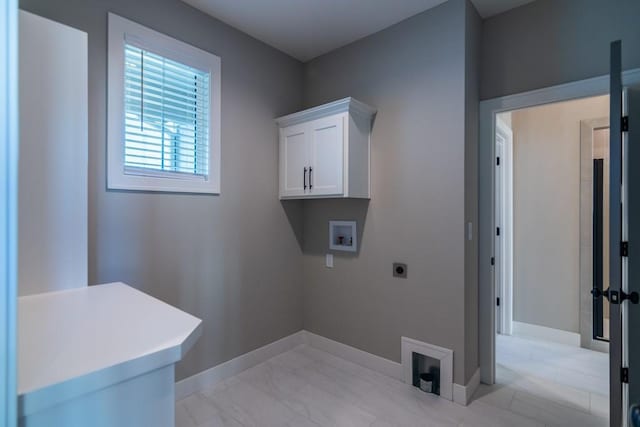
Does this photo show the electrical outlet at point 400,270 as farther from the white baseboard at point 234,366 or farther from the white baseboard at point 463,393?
the white baseboard at point 234,366

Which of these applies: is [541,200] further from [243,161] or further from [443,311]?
[243,161]

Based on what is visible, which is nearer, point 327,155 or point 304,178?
point 327,155

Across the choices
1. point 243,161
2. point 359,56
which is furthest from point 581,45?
point 243,161

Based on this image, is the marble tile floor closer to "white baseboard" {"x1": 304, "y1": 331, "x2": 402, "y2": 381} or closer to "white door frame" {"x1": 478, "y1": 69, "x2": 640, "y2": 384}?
"white baseboard" {"x1": 304, "y1": 331, "x2": 402, "y2": 381}

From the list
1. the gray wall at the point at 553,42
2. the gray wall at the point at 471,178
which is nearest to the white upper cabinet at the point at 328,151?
the gray wall at the point at 471,178

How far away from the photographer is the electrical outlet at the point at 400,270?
2465 millimetres

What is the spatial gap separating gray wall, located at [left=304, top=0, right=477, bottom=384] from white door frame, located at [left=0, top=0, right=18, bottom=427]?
7.37ft

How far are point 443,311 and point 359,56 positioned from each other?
7.34ft

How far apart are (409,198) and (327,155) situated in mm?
749

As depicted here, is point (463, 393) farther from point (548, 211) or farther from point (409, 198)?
point (548, 211)

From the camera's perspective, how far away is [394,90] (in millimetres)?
2523

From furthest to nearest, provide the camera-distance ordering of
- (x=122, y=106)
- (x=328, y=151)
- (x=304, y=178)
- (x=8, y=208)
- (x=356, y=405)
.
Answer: (x=304, y=178) < (x=328, y=151) < (x=356, y=405) < (x=122, y=106) < (x=8, y=208)

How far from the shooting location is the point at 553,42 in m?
2.16

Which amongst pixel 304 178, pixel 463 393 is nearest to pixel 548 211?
pixel 463 393
